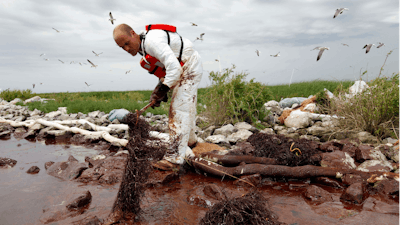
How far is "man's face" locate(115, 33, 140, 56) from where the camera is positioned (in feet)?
11.3

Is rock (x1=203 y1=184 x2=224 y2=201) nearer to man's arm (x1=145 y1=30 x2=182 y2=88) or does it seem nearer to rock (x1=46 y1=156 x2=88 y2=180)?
man's arm (x1=145 y1=30 x2=182 y2=88)

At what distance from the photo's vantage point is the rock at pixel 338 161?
3498 mm

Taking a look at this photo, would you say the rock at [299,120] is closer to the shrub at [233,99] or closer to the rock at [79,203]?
the shrub at [233,99]

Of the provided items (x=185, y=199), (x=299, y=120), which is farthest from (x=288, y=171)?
(x=299, y=120)

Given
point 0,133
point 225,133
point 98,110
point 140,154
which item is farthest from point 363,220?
point 98,110

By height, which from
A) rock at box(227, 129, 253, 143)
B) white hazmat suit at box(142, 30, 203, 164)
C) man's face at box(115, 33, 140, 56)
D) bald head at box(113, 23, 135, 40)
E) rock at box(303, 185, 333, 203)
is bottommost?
rock at box(303, 185, 333, 203)

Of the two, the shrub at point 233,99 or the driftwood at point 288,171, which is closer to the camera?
the driftwood at point 288,171

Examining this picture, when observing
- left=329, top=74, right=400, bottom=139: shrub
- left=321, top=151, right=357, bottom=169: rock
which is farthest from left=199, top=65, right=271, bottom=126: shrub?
left=321, top=151, right=357, bottom=169: rock

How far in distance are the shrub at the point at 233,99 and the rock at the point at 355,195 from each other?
13.0 ft

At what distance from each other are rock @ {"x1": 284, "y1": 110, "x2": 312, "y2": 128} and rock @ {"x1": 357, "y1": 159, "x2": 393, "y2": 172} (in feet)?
9.88

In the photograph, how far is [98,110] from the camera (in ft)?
33.4

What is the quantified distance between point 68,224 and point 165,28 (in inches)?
108

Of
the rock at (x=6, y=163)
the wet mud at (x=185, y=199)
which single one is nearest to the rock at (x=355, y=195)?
the wet mud at (x=185, y=199)

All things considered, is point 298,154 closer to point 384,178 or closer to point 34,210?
point 384,178
